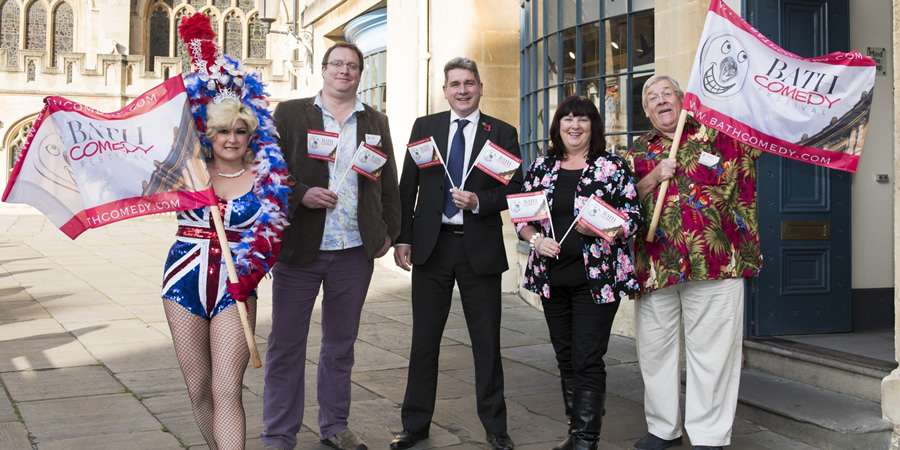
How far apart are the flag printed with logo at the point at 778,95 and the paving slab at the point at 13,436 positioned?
12.9 feet

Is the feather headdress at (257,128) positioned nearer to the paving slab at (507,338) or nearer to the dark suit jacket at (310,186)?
the dark suit jacket at (310,186)

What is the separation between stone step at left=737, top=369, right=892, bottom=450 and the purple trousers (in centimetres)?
247

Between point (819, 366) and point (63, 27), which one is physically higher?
point (63, 27)

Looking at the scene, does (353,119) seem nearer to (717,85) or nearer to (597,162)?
(597,162)

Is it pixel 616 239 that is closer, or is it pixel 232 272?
pixel 232 272

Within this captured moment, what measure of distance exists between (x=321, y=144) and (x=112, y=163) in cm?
104

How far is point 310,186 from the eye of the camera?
447cm

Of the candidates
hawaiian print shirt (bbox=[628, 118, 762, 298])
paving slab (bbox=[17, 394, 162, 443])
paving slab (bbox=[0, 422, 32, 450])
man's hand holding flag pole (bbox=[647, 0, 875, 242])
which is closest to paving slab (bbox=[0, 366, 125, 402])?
A: paving slab (bbox=[17, 394, 162, 443])

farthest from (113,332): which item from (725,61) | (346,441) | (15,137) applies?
(15,137)

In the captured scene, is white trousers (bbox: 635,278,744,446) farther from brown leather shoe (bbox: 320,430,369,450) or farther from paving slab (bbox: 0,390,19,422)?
paving slab (bbox: 0,390,19,422)

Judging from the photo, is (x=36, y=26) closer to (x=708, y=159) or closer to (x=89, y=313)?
(x=89, y=313)

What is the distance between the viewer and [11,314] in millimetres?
8859

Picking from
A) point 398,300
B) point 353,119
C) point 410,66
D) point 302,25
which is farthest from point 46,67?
point 353,119

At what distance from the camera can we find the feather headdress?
377 cm
